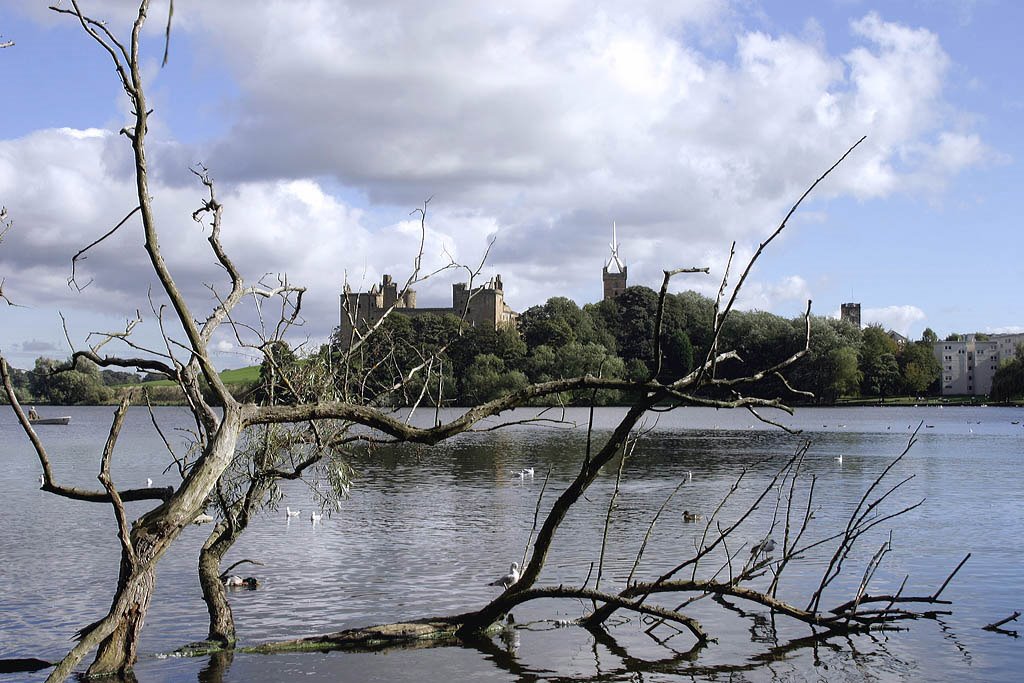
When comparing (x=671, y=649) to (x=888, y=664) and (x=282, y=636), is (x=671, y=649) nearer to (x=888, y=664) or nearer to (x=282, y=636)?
(x=888, y=664)

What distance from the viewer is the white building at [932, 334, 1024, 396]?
502ft

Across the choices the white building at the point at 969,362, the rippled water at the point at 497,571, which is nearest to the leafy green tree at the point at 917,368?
the white building at the point at 969,362

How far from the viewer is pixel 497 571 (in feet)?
57.2

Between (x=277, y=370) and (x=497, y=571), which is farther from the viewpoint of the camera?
(x=497, y=571)

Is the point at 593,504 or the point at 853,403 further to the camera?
the point at 853,403

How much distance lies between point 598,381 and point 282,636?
6.79 m

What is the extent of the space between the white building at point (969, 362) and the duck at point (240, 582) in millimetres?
150103

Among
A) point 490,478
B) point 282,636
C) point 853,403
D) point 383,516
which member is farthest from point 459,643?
point 853,403

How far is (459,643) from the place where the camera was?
39.1ft

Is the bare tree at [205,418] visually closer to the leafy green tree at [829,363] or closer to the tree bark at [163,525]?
the tree bark at [163,525]

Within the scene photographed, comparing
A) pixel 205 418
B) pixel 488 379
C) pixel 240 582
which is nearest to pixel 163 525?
pixel 205 418

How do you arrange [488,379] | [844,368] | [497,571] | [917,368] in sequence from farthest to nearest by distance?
[917,368] < [844,368] < [488,379] < [497,571]

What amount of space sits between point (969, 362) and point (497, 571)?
157m

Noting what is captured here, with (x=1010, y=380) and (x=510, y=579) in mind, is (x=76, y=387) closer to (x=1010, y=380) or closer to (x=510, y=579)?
(x=1010, y=380)
